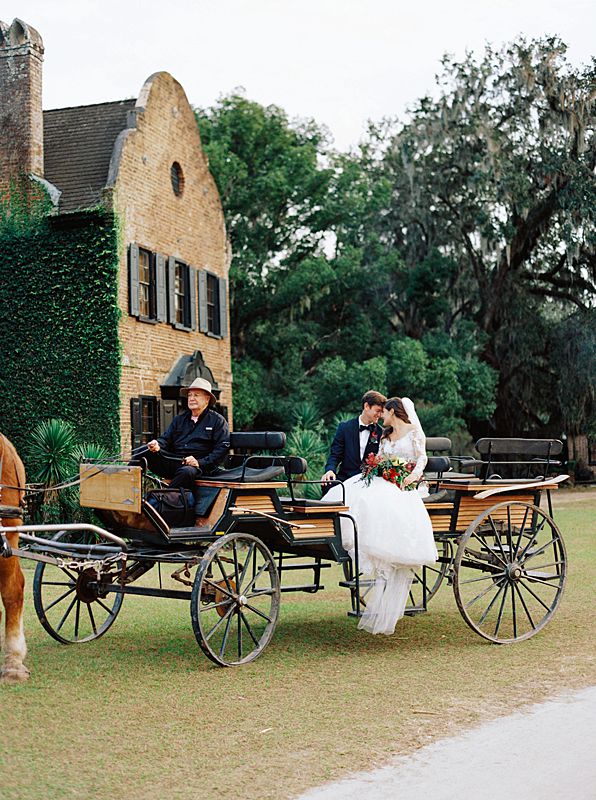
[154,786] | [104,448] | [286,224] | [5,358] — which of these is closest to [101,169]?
[5,358]

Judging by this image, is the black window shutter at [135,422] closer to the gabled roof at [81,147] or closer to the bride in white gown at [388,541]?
the gabled roof at [81,147]

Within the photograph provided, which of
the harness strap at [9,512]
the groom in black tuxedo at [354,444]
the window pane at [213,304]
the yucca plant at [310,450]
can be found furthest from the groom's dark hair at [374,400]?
the window pane at [213,304]

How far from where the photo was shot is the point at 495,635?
8.02 m

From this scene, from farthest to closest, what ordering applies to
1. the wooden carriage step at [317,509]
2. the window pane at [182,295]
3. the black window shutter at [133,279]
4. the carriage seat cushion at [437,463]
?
1. the window pane at [182,295]
2. the black window shutter at [133,279]
3. the carriage seat cushion at [437,463]
4. the wooden carriage step at [317,509]

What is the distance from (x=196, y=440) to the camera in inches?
329

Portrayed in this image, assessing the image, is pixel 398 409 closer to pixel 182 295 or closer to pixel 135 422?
pixel 135 422

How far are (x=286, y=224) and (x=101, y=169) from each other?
35.7 feet

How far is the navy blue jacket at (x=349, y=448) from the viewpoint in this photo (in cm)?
918

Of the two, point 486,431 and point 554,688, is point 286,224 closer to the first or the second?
point 486,431

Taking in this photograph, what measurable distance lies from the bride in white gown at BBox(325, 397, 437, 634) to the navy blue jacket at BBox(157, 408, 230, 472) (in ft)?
3.81

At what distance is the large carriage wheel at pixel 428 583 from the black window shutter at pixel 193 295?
11.1 m

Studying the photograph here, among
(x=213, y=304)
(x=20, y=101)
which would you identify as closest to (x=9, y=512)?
(x=20, y=101)

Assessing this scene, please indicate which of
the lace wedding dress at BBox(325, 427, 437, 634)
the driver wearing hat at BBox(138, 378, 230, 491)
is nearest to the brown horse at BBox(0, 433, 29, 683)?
the driver wearing hat at BBox(138, 378, 230, 491)

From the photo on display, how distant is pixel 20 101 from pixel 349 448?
1440cm
